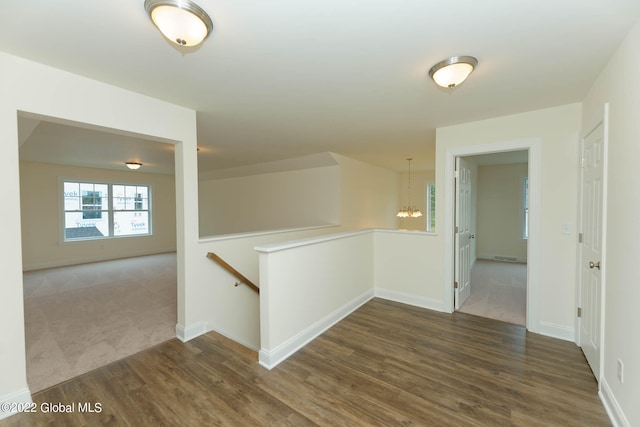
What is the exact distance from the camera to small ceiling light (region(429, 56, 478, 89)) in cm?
181

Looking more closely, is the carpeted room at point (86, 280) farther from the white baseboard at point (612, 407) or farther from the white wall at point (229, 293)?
the white baseboard at point (612, 407)

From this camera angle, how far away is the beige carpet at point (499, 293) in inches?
132

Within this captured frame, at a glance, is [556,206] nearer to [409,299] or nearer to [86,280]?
[409,299]

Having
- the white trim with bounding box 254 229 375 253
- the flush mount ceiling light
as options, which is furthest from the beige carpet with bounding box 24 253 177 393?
the flush mount ceiling light

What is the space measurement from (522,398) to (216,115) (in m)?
3.77

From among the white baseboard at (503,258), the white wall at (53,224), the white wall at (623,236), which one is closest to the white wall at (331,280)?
the white wall at (623,236)

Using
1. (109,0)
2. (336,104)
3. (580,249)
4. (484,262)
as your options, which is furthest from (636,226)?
(484,262)

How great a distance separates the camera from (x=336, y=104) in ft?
8.79

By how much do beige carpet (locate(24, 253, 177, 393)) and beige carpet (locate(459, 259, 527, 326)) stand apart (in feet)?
12.6

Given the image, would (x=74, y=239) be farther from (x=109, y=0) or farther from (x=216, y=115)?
(x=109, y=0)

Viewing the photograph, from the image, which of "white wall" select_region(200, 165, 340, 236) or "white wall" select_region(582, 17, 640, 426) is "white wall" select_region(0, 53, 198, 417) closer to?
"white wall" select_region(200, 165, 340, 236)

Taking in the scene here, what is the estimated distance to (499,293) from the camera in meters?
4.13

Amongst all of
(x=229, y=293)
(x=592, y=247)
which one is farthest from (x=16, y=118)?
(x=592, y=247)

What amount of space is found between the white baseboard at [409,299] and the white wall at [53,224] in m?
7.24
